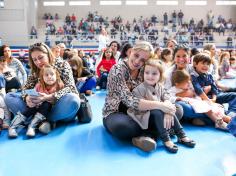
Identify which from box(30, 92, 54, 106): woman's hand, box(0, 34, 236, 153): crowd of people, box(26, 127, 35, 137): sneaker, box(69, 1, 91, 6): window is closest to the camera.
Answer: box(0, 34, 236, 153): crowd of people

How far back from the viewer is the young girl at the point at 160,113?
252 cm

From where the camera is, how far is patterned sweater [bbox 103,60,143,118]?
266cm

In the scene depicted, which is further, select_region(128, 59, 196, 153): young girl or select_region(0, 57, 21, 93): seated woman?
select_region(0, 57, 21, 93): seated woman

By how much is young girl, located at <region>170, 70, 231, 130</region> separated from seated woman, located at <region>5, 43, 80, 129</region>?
1.24 meters

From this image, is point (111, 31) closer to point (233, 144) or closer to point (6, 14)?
point (6, 14)

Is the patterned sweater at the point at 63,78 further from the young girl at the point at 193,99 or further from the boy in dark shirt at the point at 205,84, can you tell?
the boy in dark shirt at the point at 205,84

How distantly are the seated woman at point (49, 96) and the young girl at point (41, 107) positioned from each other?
0.06 m

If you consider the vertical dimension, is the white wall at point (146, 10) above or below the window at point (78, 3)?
below

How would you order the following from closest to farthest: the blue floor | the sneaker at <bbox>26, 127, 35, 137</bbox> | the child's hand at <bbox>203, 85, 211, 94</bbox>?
the blue floor < the sneaker at <bbox>26, 127, 35, 137</bbox> < the child's hand at <bbox>203, 85, 211, 94</bbox>

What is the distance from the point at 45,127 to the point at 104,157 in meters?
0.90

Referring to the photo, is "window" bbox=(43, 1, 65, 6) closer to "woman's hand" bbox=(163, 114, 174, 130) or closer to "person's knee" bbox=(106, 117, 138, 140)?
"person's knee" bbox=(106, 117, 138, 140)

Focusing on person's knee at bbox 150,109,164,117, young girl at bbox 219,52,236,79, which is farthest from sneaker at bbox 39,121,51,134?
young girl at bbox 219,52,236,79

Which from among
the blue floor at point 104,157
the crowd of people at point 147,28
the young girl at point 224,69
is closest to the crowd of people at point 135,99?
the blue floor at point 104,157

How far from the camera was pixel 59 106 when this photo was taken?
3.08 m
